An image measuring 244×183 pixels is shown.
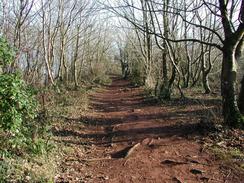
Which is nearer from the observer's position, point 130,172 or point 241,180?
point 241,180

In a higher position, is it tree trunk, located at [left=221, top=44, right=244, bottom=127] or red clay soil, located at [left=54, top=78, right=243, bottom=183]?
tree trunk, located at [left=221, top=44, right=244, bottom=127]

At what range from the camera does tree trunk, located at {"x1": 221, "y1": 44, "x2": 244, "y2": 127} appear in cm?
902

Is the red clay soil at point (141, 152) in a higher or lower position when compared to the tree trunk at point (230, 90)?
lower

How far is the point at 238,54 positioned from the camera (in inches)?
403

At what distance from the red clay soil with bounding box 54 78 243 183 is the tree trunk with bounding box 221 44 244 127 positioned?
3.38 feet

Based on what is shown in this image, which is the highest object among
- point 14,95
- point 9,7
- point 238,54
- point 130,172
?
point 9,7

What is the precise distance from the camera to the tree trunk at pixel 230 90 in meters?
9.02

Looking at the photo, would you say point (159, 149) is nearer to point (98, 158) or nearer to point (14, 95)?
point (98, 158)

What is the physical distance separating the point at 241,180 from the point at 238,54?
5312 millimetres

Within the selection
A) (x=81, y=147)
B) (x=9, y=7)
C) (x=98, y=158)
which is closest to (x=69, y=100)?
(x=9, y=7)

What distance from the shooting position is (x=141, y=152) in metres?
8.18

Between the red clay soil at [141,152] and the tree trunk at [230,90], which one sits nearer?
the red clay soil at [141,152]

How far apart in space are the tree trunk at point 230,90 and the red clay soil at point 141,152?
3.38ft

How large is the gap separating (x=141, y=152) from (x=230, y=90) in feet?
10.8
